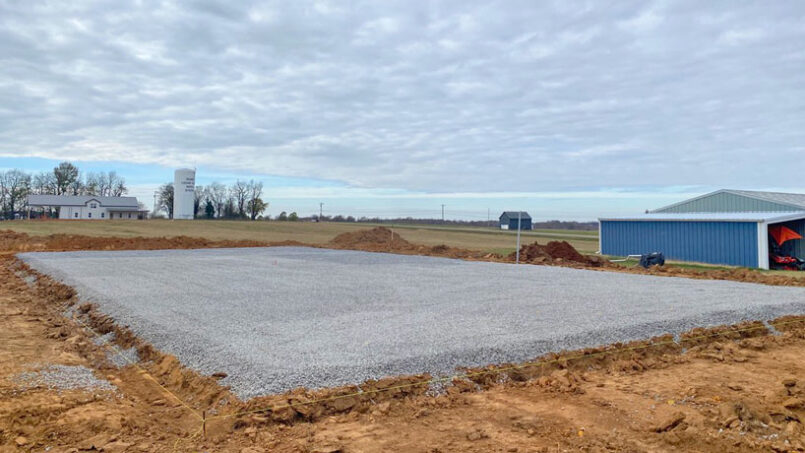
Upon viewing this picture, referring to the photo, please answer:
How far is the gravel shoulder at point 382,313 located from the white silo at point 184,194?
52.7 m

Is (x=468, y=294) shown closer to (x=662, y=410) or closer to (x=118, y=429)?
(x=662, y=410)

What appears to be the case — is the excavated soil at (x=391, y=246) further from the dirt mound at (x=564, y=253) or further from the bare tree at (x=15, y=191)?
the bare tree at (x=15, y=191)

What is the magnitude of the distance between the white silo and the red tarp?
5970 cm

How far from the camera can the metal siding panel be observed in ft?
69.9

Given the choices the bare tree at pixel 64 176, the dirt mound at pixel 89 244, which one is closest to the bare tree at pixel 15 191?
the bare tree at pixel 64 176

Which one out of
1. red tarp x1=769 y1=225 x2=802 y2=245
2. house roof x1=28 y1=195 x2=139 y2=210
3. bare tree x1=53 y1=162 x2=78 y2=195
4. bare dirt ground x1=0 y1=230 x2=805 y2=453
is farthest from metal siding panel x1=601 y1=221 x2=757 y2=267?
bare tree x1=53 y1=162 x2=78 y2=195

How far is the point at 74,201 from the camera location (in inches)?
2798

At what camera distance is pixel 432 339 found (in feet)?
23.0

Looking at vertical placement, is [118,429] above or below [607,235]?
below

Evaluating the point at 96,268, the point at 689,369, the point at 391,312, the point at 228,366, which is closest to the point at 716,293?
the point at 689,369

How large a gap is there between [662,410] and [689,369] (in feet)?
6.02

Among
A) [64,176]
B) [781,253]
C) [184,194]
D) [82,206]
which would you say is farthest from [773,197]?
[64,176]

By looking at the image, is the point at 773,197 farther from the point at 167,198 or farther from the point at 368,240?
the point at 167,198

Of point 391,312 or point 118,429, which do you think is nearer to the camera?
point 118,429
